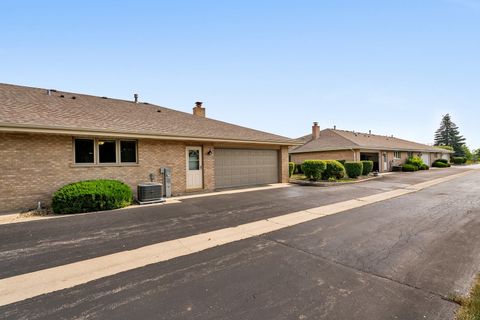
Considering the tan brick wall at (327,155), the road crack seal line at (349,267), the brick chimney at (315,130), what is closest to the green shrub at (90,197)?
the road crack seal line at (349,267)

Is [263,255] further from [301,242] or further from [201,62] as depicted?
[201,62]

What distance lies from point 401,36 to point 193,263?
1261cm

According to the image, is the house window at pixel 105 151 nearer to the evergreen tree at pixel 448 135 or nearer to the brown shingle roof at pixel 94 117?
the brown shingle roof at pixel 94 117

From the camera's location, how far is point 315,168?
16.9 m

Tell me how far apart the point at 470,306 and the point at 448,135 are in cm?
9742

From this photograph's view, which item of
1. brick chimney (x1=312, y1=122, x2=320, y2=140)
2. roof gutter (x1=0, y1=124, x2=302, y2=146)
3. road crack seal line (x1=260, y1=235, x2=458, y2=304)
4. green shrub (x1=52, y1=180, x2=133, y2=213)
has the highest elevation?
brick chimney (x1=312, y1=122, x2=320, y2=140)

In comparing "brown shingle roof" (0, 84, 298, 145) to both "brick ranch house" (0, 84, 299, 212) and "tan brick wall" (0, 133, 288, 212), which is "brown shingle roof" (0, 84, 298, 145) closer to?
"brick ranch house" (0, 84, 299, 212)

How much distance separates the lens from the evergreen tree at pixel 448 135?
73119 mm

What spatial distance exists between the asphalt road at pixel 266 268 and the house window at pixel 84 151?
302 centimetres

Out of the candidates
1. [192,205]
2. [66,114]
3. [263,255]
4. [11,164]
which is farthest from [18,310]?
[66,114]

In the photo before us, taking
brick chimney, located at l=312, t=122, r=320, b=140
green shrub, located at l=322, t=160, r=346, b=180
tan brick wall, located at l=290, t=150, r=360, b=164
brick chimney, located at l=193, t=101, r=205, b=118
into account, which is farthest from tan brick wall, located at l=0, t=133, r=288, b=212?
brick chimney, located at l=312, t=122, r=320, b=140

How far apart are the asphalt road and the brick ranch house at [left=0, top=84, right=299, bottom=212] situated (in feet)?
8.46

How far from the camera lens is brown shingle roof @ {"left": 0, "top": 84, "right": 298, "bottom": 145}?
8.45 metres

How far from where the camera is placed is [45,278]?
3.59 meters
